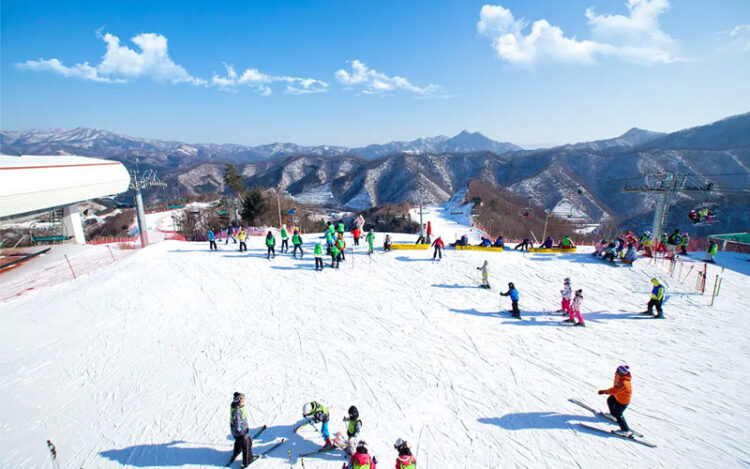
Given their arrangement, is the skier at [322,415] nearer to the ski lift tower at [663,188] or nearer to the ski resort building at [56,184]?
the ski resort building at [56,184]

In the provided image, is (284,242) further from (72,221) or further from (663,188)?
(663,188)

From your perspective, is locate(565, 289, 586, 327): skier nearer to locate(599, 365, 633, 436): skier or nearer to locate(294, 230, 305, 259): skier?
locate(599, 365, 633, 436): skier

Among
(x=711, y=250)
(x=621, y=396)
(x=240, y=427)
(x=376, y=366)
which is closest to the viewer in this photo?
(x=240, y=427)

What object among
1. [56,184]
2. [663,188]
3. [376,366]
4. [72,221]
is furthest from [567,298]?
[72,221]

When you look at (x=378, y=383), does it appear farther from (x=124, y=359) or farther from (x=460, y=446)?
(x=124, y=359)

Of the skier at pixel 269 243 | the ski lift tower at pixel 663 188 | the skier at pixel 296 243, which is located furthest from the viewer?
the ski lift tower at pixel 663 188

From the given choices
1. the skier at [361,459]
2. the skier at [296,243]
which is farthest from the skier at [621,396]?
the skier at [296,243]

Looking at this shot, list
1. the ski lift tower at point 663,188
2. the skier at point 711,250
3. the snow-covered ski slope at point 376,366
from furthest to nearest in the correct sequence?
1. the ski lift tower at point 663,188
2. the skier at point 711,250
3. the snow-covered ski slope at point 376,366
